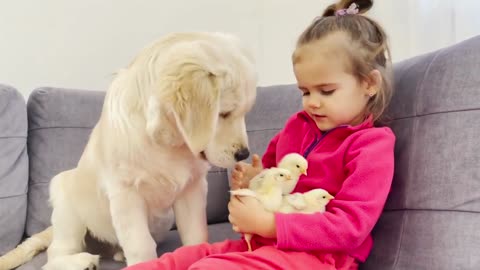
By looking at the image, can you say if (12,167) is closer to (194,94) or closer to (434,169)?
(194,94)

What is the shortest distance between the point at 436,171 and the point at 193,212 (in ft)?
2.28

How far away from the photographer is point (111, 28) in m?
2.46

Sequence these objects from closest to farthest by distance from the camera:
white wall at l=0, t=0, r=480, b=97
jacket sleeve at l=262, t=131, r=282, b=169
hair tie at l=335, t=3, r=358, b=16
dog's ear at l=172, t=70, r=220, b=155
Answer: dog's ear at l=172, t=70, r=220, b=155
hair tie at l=335, t=3, r=358, b=16
jacket sleeve at l=262, t=131, r=282, b=169
white wall at l=0, t=0, r=480, b=97

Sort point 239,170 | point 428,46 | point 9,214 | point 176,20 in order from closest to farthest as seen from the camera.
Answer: point 239,170
point 9,214
point 428,46
point 176,20

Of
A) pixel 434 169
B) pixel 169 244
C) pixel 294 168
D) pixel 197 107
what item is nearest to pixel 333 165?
pixel 294 168

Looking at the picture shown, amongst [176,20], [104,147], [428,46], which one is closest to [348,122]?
[104,147]

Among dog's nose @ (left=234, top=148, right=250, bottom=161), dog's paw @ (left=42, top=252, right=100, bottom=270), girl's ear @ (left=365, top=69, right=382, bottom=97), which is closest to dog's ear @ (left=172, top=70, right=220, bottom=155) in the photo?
dog's nose @ (left=234, top=148, right=250, bottom=161)

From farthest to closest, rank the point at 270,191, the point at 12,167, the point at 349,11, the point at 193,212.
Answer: the point at 12,167 → the point at 193,212 → the point at 349,11 → the point at 270,191

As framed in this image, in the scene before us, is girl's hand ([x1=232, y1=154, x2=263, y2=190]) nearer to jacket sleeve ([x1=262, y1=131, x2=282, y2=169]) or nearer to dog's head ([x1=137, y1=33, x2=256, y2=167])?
dog's head ([x1=137, y1=33, x2=256, y2=167])

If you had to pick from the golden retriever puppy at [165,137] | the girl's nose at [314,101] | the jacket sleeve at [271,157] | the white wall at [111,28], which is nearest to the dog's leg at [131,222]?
the golden retriever puppy at [165,137]

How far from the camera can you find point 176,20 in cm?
258

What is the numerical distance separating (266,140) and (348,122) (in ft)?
2.86

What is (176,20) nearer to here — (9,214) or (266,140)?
(266,140)

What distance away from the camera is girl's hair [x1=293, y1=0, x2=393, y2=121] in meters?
1.20
